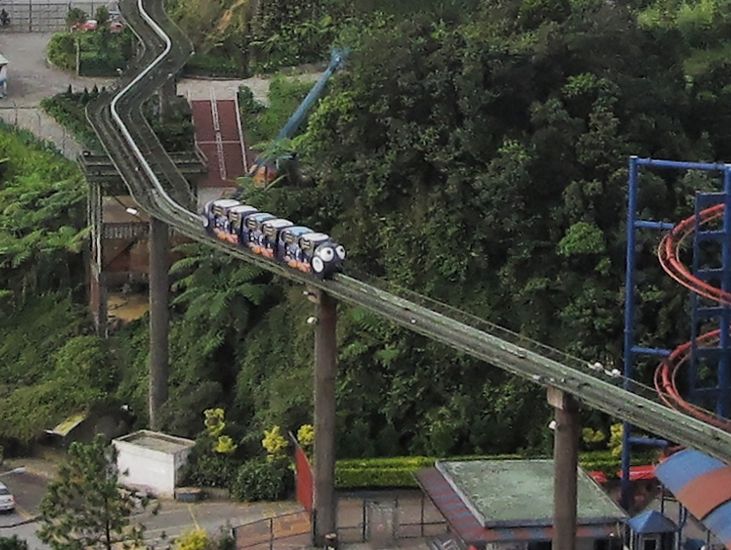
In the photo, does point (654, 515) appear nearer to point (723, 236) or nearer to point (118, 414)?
point (723, 236)

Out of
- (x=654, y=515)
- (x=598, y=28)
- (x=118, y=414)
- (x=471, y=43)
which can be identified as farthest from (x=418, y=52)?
(x=654, y=515)

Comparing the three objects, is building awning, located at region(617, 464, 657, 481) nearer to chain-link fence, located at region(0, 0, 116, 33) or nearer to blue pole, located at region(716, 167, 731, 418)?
blue pole, located at region(716, 167, 731, 418)

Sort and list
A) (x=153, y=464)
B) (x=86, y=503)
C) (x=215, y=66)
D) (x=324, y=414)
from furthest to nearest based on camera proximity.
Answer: (x=215, y=66), (x=153, y=464), (x=324, y=414), (x=86, y=503)

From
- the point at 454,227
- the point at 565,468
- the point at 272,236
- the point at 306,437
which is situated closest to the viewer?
the point at 565,468

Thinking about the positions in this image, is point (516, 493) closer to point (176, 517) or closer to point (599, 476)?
point (599, 476)

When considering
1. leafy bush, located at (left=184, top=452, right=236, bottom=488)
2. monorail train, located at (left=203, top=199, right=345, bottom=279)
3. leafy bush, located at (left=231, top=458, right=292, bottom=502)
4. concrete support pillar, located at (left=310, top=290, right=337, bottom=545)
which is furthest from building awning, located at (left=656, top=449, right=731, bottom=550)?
leafy bush, located at (left=184, top=452, right=236, bottom=488)

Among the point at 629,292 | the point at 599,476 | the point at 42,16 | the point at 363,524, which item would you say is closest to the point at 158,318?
the point at 363,524
